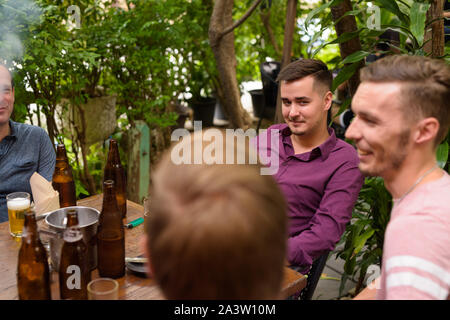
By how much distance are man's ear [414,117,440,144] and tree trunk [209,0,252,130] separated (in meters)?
2.39

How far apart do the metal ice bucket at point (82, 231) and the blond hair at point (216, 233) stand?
0.66m

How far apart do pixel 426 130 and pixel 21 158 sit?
1.85 m

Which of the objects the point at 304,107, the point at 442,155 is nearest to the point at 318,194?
the point at 304,107

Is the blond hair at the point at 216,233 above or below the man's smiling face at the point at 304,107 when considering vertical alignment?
below

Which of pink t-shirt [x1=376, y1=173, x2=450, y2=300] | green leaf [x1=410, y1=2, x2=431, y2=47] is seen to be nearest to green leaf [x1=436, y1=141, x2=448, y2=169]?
green leaf [x1=410, y1=2, x2=431, y2=47]

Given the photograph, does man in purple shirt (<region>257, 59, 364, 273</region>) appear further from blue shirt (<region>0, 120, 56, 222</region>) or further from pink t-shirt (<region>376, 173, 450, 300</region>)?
blue shirt (<region>0, 120, 56, 222</region>)

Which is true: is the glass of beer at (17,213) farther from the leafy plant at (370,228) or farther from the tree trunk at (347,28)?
the tree trunk at (347,28)

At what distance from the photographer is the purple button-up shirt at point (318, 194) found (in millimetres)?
1657

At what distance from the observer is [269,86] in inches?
179

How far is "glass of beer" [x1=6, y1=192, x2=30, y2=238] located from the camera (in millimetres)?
1522

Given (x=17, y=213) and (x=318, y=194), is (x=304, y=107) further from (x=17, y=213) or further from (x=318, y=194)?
(x=17, y=213)

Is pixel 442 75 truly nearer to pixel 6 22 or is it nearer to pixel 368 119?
pixel 368 119

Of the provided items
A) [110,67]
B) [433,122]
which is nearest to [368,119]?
[433,122]


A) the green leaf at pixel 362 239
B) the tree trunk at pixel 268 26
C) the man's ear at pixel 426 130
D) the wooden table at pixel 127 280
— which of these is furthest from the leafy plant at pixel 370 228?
the tree trunk at pixel 268 26
